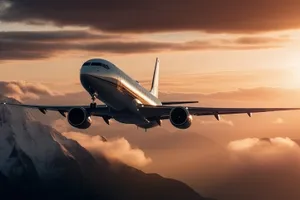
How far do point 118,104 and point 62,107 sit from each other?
66.7ft

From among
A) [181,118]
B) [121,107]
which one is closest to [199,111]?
[181,118]

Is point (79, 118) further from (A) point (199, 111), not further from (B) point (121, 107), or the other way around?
(A) point (199, 111)

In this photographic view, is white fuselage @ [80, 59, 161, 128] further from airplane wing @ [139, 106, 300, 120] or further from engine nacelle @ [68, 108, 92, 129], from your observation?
engine nacelle @ [68, 108, 92, 129]

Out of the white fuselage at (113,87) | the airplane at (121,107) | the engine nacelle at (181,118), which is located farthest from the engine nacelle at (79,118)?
the engine nacelle at (181,118)

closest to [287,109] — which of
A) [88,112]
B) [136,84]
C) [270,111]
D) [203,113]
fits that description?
A: [270,111]

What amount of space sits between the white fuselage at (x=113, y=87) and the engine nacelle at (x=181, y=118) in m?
5.46

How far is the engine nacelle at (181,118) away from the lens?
5177 inches

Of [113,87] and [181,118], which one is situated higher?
[113,87]

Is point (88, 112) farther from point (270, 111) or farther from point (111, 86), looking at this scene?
Answer: point (270, 111)

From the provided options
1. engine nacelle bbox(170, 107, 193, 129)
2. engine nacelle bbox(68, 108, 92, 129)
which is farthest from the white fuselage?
engine nacelle bbox(68, 108, 92, 129)

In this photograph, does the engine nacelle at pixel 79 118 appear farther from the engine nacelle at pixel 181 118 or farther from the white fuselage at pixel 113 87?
the engine nacelle at pixel 181 118

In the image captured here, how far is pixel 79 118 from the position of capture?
134250mm

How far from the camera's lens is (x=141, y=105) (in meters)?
132

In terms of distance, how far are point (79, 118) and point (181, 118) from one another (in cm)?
1810
